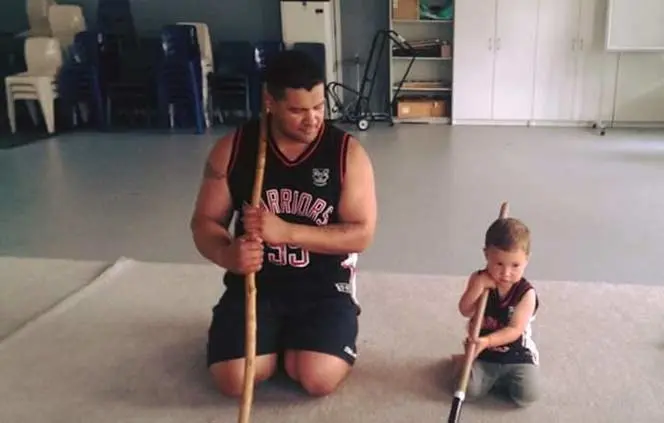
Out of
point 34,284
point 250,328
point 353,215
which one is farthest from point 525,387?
point 34,284

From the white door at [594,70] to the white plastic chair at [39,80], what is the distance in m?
5.02

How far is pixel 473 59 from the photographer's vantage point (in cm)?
708

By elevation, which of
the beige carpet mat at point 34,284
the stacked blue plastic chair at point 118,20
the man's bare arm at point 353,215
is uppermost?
the stacked blue plastic chair at point 118,20

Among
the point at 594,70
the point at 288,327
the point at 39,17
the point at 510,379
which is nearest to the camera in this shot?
the point at 510,379

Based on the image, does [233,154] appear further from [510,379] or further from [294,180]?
[510,379]

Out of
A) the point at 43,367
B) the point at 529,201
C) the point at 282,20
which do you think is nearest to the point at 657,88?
the point at 529,201

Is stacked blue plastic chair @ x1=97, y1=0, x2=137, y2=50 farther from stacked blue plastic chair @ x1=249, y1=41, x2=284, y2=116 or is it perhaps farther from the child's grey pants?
the child's grey pants

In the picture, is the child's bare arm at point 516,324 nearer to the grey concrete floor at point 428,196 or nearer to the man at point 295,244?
the man at point 295,244

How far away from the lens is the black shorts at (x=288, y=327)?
7.57 ft

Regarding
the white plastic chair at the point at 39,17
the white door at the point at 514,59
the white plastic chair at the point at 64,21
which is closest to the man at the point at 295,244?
the white door at the point at 514,59

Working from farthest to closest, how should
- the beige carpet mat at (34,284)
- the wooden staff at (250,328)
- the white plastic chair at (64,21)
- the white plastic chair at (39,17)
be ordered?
the white plastic chair at (39,17)
the white plastic chair at (64,21)
the beige carpet mat at (34,284)
the wooden staff at (250,328)

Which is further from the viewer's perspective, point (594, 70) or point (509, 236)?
point (594, 70)

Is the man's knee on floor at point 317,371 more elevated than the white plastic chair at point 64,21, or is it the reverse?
the white plastic chair at point 64,21

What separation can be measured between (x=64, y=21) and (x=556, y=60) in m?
4.94
